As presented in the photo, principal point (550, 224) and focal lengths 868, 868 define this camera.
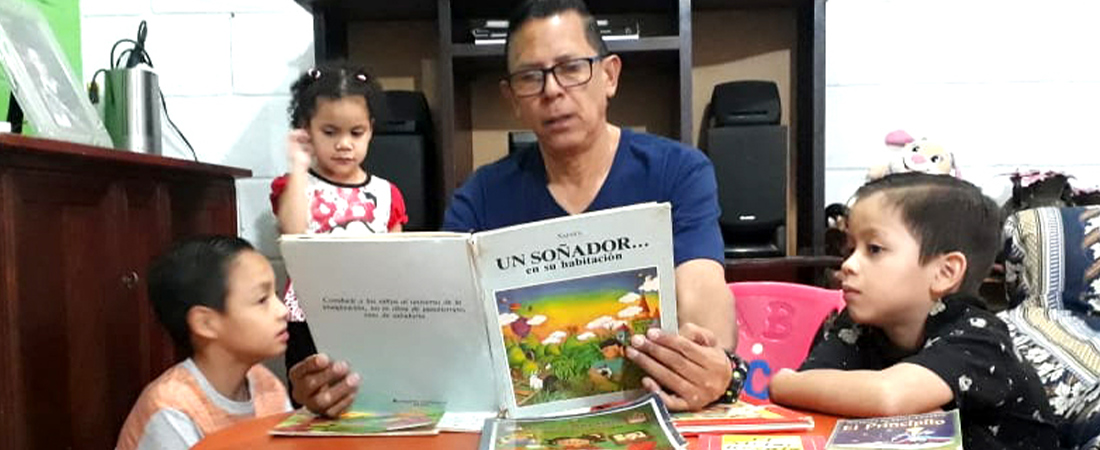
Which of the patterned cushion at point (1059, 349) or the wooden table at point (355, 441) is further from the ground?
the wooden table at point (355, 441)

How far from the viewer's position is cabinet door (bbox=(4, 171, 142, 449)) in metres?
1.50

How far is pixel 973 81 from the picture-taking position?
2.54m

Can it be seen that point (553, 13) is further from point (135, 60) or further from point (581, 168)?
point (135, 60)

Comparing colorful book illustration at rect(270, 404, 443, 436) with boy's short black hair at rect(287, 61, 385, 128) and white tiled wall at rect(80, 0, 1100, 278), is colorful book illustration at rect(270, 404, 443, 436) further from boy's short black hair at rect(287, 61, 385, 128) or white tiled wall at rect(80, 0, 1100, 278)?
white tiled wall at rect(80, 0, 1100, 278)

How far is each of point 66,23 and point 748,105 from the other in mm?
1807

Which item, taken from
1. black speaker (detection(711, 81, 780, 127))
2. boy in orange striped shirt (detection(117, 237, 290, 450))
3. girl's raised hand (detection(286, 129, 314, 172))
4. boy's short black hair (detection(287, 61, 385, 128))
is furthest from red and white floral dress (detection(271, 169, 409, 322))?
black speaker (detection(711, 81, 780, 127))

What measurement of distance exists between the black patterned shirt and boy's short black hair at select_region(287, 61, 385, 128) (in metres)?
1.31

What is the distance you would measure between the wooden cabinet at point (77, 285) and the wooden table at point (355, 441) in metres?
0.71

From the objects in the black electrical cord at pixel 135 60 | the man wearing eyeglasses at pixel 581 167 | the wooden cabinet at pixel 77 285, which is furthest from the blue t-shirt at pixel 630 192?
the black electrical cord at pixel 135 60

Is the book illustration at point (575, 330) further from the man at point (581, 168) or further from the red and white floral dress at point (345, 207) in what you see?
the red and white floral dress at point (345, 207)

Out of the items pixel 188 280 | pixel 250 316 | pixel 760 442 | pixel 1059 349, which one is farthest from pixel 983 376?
pixel 188 280

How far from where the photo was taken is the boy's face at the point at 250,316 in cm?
161

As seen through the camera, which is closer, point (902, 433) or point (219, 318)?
point (902, 433)

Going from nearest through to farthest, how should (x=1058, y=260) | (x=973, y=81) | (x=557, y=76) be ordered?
(x=557, y=76) → (x=1058, y=260) → (x=973, y=81)
